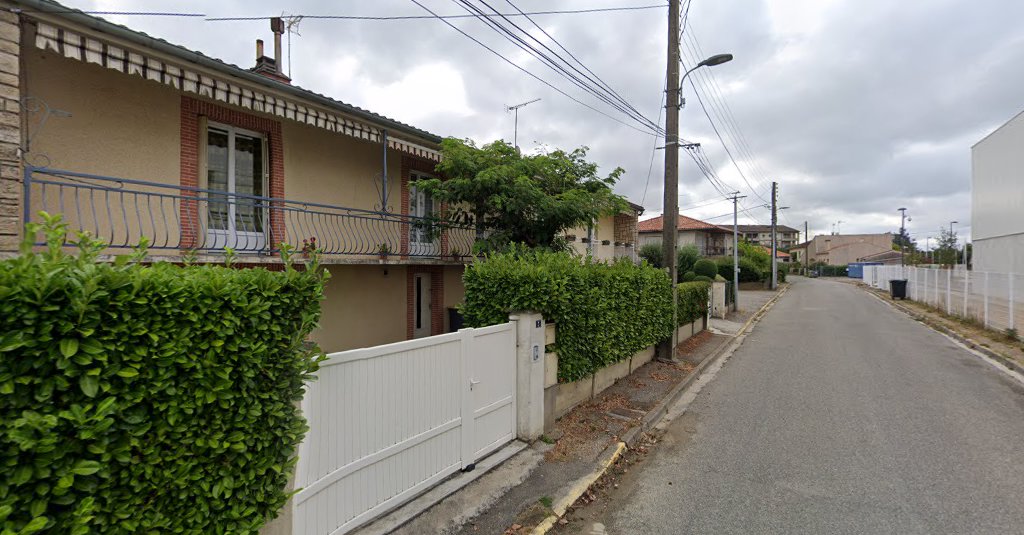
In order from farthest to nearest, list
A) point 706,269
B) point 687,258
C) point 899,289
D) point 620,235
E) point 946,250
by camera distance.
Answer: point 946,250 → point 687,258 → point 899,289 → point 706,269 → point 620,235

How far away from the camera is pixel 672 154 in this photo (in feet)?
31.0

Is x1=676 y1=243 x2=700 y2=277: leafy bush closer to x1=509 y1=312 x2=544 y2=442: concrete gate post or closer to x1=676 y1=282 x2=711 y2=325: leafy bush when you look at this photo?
x1=676 y1=282 x2=711 y2=325: leafy bush

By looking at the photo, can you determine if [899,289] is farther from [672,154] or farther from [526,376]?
[526,376]

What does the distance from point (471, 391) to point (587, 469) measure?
4.64 ft

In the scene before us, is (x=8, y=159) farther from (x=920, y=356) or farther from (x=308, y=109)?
(x=920, y=356)

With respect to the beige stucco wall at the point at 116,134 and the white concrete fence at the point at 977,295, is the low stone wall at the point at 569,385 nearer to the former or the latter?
the beige stucco wall at the point at 116,134

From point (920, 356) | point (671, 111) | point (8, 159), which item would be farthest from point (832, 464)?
point (8, 159)

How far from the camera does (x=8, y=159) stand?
425cm

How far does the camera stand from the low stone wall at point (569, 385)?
5.55 m

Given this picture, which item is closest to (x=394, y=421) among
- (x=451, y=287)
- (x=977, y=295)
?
(x=451, y=287)

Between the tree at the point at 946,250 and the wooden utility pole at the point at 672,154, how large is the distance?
4804cm

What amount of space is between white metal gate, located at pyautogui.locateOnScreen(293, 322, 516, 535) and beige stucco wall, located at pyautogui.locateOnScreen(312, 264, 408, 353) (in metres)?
4.51

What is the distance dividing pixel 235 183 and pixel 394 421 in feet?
17.9

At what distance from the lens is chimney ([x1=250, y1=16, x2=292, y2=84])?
9.05 m
